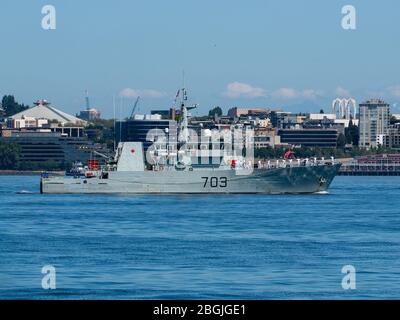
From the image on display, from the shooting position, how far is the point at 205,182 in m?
74.3

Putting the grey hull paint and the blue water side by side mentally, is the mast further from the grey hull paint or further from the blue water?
the blue water

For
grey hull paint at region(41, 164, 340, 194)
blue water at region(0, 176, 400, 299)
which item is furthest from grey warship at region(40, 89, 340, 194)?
blue water at region(0, 176, 400, 299)

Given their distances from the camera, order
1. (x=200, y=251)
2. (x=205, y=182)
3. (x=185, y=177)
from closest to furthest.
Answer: (x=200, y=251) < (x=185, y=177) < (x=205, y=182)

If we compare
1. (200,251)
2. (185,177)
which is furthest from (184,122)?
(200,251)

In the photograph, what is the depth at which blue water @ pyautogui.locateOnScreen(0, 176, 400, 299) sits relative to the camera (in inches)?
737

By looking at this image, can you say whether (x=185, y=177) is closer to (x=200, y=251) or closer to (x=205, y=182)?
(x=205, y=182)

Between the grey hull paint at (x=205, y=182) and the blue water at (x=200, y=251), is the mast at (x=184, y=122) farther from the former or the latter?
the blue water at (x=200, y=251)

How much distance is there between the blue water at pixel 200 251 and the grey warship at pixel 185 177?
60.8 feet

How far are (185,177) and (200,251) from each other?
4583 centimetres

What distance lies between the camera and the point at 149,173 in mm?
75312

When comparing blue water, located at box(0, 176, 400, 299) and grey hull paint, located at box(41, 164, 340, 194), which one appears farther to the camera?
grey hull paint, located at box(41, 164, 340, 194)

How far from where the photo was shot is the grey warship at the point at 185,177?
74.4 metres

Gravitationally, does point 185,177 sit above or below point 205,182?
above

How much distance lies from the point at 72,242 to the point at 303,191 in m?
46.2
